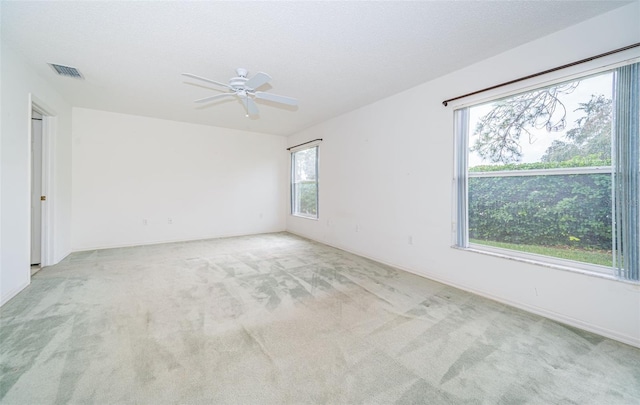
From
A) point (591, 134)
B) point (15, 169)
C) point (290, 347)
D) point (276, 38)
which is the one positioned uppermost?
point (276, 38)

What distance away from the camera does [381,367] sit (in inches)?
63.4

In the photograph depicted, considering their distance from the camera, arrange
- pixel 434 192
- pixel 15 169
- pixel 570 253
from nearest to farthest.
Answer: pixel 570 253 < pixel 15 169 < pixel 434 192

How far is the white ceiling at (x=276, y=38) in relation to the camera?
77.0 inches

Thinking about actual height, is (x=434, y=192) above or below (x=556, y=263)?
above

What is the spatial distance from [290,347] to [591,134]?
312 cm

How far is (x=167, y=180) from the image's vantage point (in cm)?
518

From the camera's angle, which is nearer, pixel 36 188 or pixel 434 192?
pixel 434 192

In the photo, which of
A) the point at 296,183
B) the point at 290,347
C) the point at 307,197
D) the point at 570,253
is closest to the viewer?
the point at 290,347

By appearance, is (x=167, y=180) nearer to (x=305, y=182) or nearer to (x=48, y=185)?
(x=48, y=185)

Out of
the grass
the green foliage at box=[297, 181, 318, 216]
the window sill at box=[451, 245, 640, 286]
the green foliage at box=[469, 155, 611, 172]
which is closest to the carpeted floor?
the window sill at box=[451, 245, 640, 286]

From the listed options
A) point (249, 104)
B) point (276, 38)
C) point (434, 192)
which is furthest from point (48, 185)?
point (434, 192)

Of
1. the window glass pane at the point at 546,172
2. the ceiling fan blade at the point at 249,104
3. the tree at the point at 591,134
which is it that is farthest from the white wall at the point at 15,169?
A: the tree at the point at 591,134

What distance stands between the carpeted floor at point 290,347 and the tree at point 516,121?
1646 mm

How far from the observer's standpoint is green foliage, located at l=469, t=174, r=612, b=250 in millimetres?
2078
